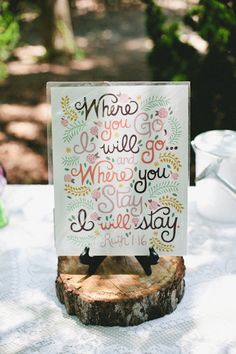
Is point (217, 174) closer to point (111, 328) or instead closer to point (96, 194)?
point (96, 194)

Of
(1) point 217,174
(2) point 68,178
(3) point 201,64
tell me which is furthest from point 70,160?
(3) point 201,64

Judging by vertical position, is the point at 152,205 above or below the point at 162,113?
below

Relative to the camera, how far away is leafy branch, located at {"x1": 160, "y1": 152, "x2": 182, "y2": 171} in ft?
4.09

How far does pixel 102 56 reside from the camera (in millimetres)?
5855

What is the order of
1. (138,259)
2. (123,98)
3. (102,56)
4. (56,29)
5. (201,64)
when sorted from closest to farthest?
(123,98) < (138,259) < (201,64) < (56,29) < (102,56)

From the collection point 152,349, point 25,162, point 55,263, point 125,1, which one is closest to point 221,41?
point 55,263

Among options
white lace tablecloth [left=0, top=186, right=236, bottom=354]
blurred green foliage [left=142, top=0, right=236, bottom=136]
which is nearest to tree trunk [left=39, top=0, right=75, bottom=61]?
blurred green foliage [left=142, top=0, right=236, bottom=136]

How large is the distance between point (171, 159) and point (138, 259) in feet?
0.81

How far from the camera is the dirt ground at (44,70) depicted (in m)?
3.98

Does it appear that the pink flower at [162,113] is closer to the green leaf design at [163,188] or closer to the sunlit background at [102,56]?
the green leaf design at [163,188]

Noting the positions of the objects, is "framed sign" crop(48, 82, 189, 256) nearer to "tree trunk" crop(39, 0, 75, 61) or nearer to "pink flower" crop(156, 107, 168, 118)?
"pink flower" crop(156, 107, 168, 118)

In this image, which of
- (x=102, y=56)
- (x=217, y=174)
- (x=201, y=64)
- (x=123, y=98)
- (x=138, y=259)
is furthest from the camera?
(x=102, y=56)

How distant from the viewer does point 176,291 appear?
128 centimetres

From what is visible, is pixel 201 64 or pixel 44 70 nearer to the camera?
pixel 201 64
